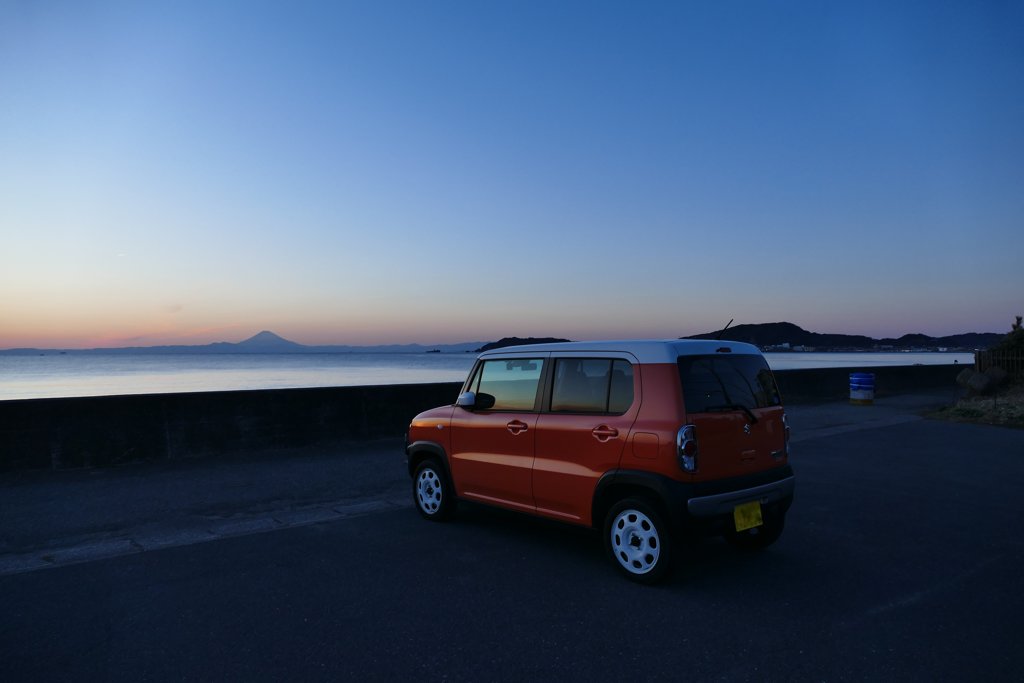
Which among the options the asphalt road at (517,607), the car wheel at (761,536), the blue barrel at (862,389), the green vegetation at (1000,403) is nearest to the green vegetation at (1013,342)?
the green vegetation at (1000,403)

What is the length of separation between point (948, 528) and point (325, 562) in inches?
215

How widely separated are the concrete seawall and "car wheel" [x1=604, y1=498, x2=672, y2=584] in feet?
24.2

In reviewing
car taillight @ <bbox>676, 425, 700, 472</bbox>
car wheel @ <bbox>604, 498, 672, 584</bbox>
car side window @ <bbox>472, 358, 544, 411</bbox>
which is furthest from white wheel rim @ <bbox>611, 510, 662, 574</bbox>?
car side window @ <bbox>472, 358, 544, 411</bbox>

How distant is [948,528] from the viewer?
19.9 ft

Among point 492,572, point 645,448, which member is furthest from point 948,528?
Result: point 492,572

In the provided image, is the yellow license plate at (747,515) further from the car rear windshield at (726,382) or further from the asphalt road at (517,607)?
the car rear windshield at (726,382)

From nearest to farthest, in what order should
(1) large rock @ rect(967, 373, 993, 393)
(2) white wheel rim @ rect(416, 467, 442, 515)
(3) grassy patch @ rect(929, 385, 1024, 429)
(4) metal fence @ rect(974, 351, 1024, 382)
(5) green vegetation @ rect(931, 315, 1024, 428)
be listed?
(2) white wheel rim @ rect(416, 467, 442, 515) → (3) grassy patch @ rect(929, 385, 1024, 429) → (5) green vegetation @ rect(931, 315, 1024, 428) → (1) large rock @ rect(967, 373, 993, 393) → (4) metal fence @ rect(974, 351, 1024, 382)

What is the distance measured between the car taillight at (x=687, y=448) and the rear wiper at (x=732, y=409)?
270 mm

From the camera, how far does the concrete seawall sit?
881 centimetres

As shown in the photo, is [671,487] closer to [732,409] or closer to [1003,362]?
[732,409]

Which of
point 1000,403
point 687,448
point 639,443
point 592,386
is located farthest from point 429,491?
point 1000,403

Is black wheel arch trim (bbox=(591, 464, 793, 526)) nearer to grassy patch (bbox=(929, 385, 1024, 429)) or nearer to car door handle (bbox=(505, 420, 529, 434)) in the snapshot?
car door handle (bbox=(505, 420, 529, 434))

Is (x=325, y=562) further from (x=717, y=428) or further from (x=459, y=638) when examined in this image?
(x=717, y=428)

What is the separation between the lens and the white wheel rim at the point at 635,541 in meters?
4.63
